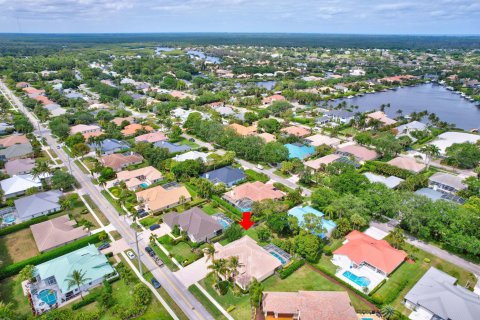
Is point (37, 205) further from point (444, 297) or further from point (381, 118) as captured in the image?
point (381, 118)

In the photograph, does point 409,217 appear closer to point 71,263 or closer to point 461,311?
point 461,311

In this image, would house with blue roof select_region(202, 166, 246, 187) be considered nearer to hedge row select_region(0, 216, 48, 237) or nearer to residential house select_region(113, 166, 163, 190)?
residential house select_region(113, 166, 163, 190)

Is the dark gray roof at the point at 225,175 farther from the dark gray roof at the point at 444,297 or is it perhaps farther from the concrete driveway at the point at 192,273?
the dark gray roof at the point at 444,297

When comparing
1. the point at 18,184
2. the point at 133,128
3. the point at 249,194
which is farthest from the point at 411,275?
the point at 133,128

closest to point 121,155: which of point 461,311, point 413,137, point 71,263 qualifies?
point 71,263

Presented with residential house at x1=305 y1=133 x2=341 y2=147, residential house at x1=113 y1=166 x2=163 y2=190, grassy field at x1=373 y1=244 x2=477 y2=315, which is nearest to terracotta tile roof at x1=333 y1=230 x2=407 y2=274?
grassy field at x1=373 y1=244 x2=477 y2=315

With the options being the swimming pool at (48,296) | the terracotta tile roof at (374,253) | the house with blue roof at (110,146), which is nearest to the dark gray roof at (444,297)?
the terracotta tile roof at (374,253)

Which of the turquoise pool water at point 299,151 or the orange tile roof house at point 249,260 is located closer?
the orange tile roof house at point 249,260
